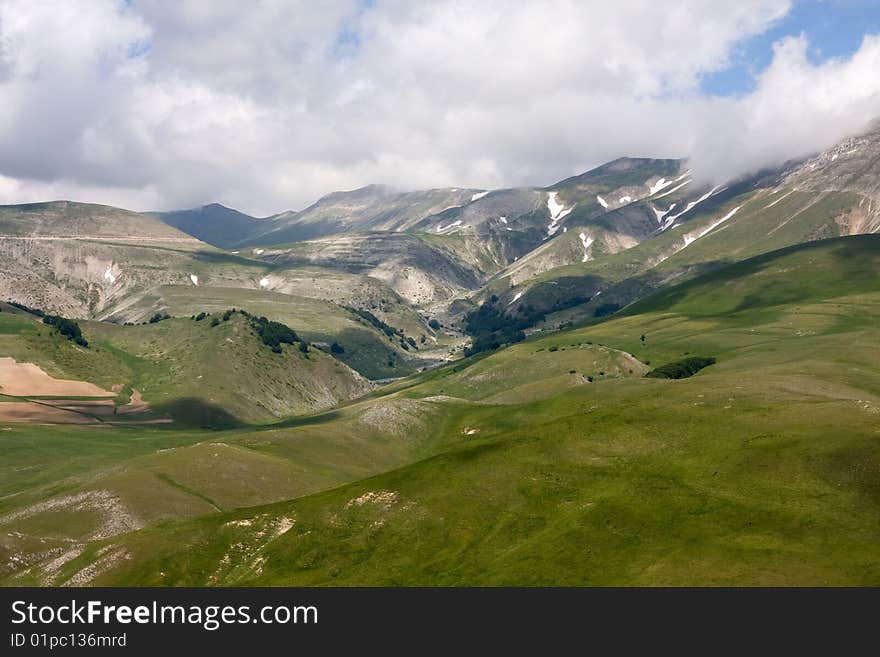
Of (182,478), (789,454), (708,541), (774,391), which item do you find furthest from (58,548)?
(774,391)

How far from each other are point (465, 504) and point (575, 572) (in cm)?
2524

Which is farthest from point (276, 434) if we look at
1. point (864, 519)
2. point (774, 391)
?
point (864, 519)

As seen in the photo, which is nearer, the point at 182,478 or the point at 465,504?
the point at 465,504
